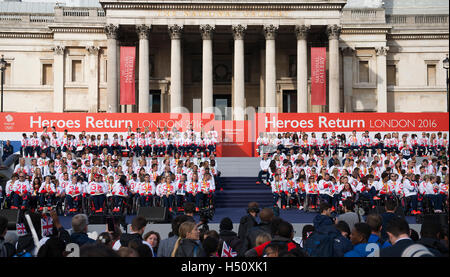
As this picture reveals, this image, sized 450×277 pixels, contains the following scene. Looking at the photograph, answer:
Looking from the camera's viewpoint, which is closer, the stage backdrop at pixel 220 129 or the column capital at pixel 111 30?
the stage backdrop at pixel 220 129

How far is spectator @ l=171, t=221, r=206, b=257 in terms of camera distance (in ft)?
19.9

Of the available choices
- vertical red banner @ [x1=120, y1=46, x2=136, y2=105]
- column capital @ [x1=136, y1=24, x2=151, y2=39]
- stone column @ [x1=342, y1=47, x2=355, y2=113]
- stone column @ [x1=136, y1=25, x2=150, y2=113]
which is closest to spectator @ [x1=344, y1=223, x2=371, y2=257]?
vertical red banner @ [x1=120, y1=46, x2=136, y2=105]

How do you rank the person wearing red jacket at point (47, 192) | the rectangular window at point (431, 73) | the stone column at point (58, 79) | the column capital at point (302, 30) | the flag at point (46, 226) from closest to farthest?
the flag at point (46, 226), the person wearing red jacket at point (47, 192), the column capital at point (302, 30), the stone column at point (58, 79), the rectangular window at point (431, 73)

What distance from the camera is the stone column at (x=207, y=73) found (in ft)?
128

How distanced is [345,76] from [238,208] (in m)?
29.1

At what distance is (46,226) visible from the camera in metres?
8.08

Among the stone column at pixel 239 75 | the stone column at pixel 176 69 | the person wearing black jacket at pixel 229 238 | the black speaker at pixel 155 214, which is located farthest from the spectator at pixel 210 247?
the stone column at pixel 176 69

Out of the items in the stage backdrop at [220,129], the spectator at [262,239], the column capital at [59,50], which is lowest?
the spectator at [262,239]

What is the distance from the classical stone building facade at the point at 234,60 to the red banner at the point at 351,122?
9.18 m

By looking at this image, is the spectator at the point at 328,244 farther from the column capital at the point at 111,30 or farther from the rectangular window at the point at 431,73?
the rectangular window at the point at 431,73

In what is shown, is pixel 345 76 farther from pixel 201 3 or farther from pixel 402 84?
pixel 201 3

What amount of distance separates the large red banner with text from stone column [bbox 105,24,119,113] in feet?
27.6

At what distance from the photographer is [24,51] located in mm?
46188

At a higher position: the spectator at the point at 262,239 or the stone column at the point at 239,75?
the stone column at the point at 239,75
